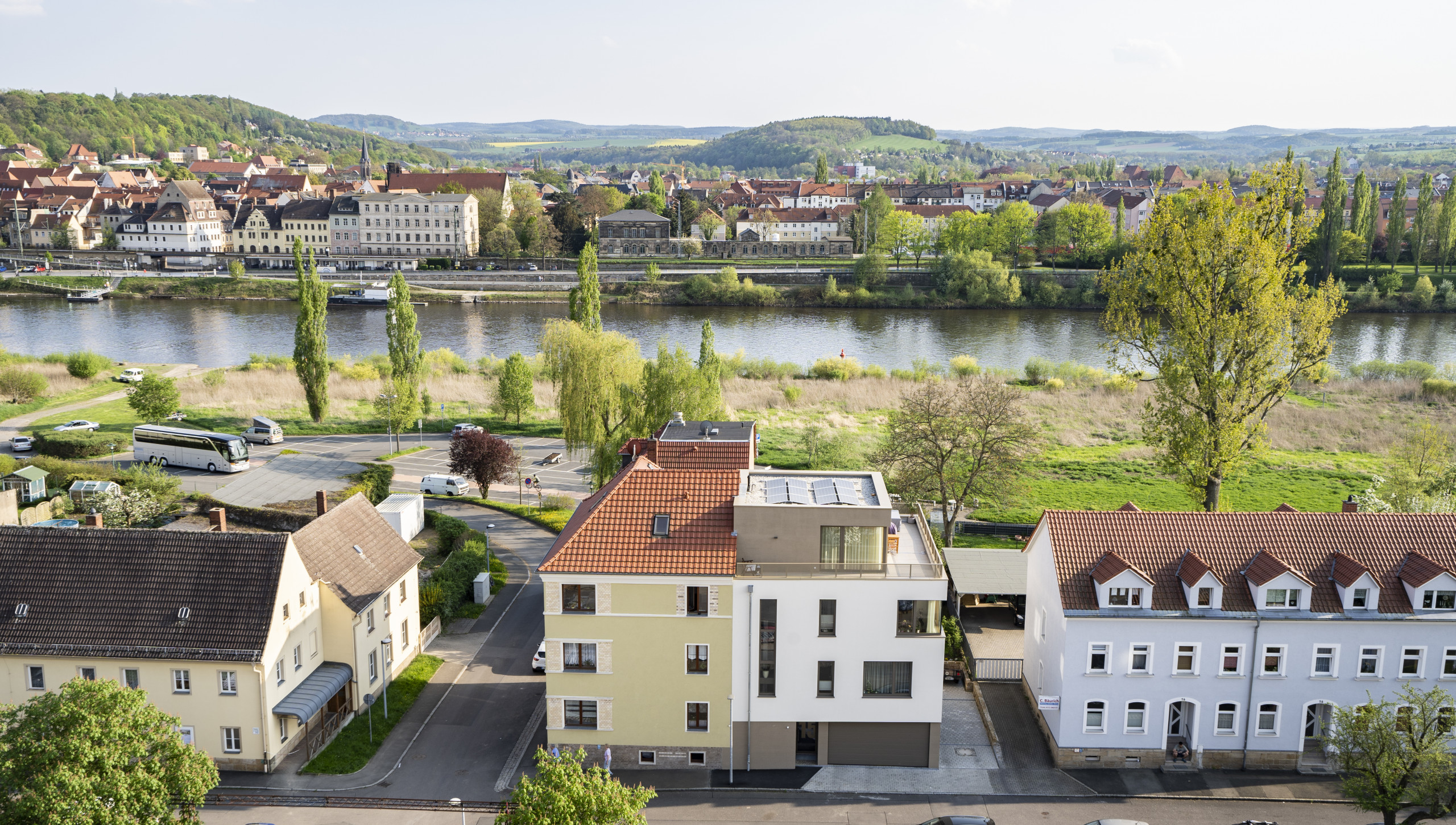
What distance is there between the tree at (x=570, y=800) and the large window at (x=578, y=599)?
18.4 feet

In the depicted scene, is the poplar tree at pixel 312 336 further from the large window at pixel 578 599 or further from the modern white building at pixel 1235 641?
the modern white building at pixel 1235 641

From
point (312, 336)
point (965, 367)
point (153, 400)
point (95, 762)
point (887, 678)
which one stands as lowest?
point (965, 367)

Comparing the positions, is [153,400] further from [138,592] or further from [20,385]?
[138,592]

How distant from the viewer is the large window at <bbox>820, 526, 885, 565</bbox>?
2045 centimetres

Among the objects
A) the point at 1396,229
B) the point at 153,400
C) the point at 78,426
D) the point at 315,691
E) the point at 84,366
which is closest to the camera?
the point at 315,691

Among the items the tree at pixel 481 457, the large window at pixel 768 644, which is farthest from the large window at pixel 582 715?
the tree at pixel 481 457

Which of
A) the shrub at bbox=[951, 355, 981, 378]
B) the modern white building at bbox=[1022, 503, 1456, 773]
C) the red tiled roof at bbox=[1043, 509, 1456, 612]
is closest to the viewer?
the modern white building at bbox=[1022, 503, 1456, 773]

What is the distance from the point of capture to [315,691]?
21141mm

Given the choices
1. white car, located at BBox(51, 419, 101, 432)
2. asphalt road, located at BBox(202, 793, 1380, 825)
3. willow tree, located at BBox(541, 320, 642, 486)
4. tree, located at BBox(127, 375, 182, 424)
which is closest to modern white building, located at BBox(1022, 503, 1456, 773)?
asphalt road, located at BBox(202, 793, 1380, 825)

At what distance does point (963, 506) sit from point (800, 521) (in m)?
15.6

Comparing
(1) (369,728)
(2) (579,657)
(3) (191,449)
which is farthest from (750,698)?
(3) (191,449)

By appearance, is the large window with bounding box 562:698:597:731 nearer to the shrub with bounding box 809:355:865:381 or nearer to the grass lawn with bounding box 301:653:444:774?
the grass lawn with bounding box 301:653:444:774

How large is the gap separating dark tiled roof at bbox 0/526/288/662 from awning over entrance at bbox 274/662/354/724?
1.30m

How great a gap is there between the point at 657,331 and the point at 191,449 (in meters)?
48.2
